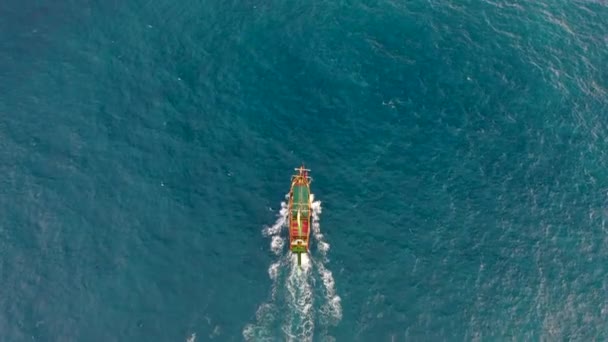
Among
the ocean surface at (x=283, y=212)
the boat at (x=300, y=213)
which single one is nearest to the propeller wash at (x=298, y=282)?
the boat at (x=300, y=213)

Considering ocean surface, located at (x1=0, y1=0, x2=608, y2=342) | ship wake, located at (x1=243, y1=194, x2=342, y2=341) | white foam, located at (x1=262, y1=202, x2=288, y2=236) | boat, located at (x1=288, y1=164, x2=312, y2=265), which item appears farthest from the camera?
white foam, located at (x1=262, y1=202, x2=288, y2=236)

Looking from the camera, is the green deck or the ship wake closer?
the ship wake

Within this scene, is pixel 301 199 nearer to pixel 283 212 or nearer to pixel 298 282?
pixel 283 212

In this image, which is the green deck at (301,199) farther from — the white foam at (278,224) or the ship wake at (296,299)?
the ship wake at (296,299)

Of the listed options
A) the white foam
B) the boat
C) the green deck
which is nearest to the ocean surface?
the white foam

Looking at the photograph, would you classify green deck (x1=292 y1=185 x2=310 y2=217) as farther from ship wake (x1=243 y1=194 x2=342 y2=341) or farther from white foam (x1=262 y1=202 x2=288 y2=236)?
ship wake (x1=243 y1=194 x2=342 y2=341)

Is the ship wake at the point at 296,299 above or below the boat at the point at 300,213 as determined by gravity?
below
